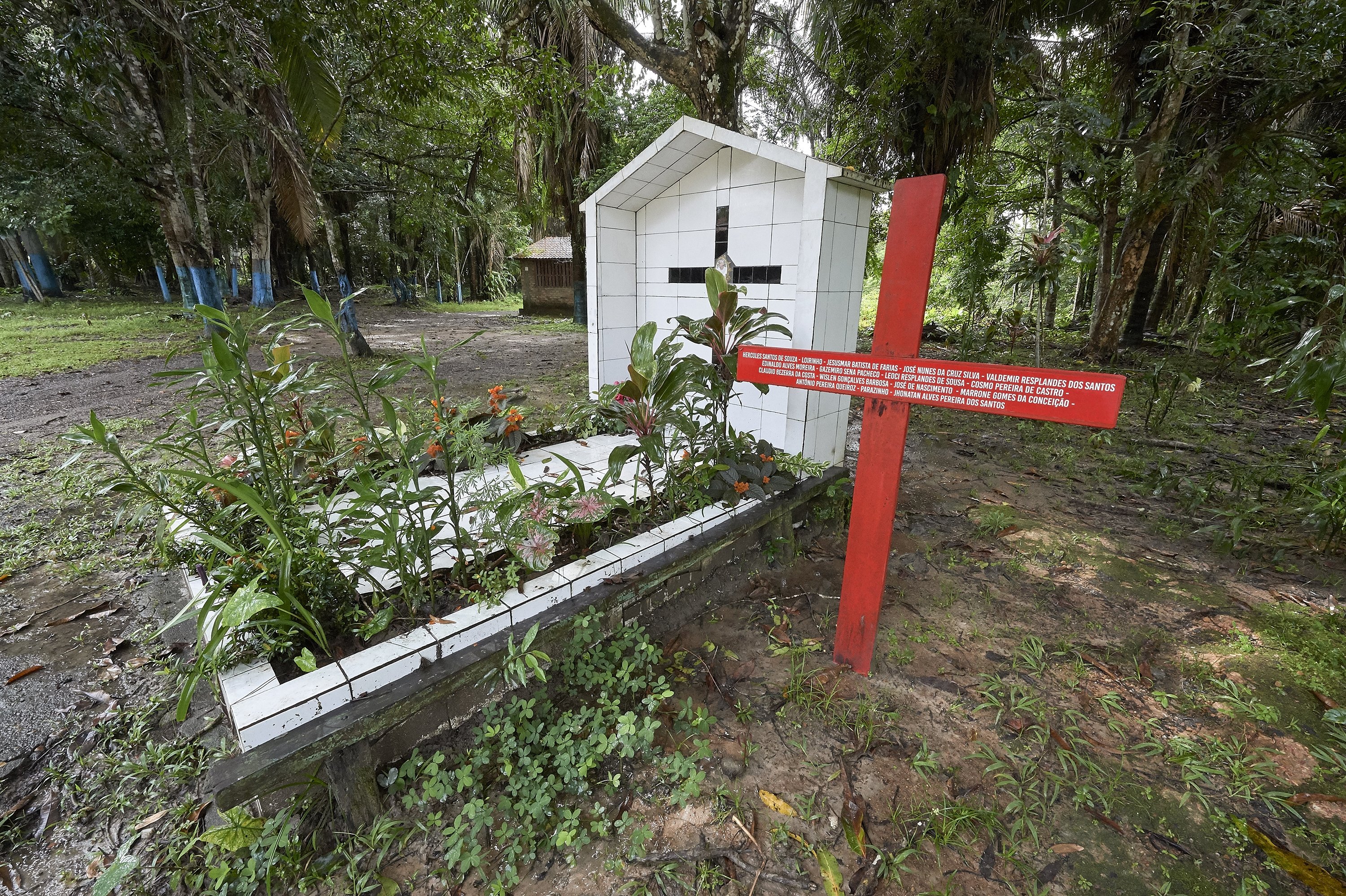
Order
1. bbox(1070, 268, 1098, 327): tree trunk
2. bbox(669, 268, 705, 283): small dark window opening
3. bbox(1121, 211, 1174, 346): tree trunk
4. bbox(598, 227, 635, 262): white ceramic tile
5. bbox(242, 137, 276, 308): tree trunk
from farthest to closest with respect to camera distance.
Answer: bbox(1070, 268, 1098, 327): tree trunk, bbox(242, 137, 276, 308): tree trunk, bbox(1121, 211, 1174, 346): tree trunk, bbox(598, 227, 635, 262): white ceramic tile, bbox(669, 268, 705, 283): small dark window opening

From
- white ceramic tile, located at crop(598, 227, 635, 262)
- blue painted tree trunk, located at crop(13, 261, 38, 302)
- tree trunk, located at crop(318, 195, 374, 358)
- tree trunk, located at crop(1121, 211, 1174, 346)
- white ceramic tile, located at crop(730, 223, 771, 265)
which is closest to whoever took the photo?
white ceramic tile, located at crop(730, 223, 771, 265)

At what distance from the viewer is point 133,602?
2.62 meters

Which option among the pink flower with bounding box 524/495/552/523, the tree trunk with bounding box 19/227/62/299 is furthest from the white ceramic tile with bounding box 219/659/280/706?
the tree trunk with bounding box 19/227/62/299

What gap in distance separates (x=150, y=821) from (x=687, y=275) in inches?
159

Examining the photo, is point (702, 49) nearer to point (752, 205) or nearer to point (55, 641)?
point (752, 205)

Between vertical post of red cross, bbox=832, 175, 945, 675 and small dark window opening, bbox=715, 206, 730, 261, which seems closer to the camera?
vertical post of red cross, bbox=832, 175, 945, 675

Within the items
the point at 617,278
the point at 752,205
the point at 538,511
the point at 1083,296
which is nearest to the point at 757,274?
the point at 752,205

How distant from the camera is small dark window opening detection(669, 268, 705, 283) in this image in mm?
4080

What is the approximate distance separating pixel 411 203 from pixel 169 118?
4528mm

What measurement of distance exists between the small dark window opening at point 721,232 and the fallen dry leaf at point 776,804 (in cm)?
333

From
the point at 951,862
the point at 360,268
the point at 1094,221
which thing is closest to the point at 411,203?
the point at 951,862

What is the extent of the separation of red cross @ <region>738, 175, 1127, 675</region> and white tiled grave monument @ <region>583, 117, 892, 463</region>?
1.20 m

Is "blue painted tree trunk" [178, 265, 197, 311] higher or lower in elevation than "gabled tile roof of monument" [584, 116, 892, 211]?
lower

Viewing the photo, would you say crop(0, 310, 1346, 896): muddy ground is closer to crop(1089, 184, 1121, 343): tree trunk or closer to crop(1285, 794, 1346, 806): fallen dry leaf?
crop(1285, 794, 1346, 806): fallen dry leaf
